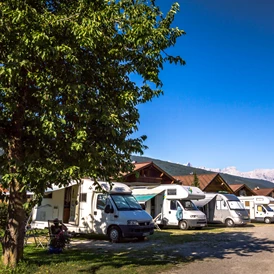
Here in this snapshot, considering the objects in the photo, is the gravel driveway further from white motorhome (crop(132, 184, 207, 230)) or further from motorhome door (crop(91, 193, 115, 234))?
white motorhome (crop(132, 184, 207, 230))

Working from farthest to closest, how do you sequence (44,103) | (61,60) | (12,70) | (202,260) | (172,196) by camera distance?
(172,196) → (202,260) → (61,60) → (44,103) → (12,70)

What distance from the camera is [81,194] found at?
15.6 metres

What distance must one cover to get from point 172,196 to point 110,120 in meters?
14.6

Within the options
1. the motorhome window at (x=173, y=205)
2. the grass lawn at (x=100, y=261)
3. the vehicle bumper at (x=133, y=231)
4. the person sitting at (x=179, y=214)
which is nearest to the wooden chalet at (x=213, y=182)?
the motorhome window at (x=173, y=205)

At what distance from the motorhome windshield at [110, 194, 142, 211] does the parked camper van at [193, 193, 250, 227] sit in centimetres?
1099

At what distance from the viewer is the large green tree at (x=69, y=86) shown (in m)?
6.11

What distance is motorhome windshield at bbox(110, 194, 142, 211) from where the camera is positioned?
14270 mm

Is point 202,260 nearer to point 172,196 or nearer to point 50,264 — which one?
point 50,264

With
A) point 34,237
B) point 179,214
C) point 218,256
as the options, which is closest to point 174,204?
point 179,214

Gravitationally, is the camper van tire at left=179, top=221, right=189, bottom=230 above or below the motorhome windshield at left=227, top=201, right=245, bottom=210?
below

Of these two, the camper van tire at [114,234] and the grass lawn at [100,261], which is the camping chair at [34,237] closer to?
the grass lawn at [100,261]

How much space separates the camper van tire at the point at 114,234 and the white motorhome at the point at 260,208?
2039 centimetres

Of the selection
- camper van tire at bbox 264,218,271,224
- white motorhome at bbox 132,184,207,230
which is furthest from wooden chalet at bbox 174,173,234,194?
white motorhome at bbox 132,184,207,230

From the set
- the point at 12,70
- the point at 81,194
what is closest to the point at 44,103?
the point at 12,70
